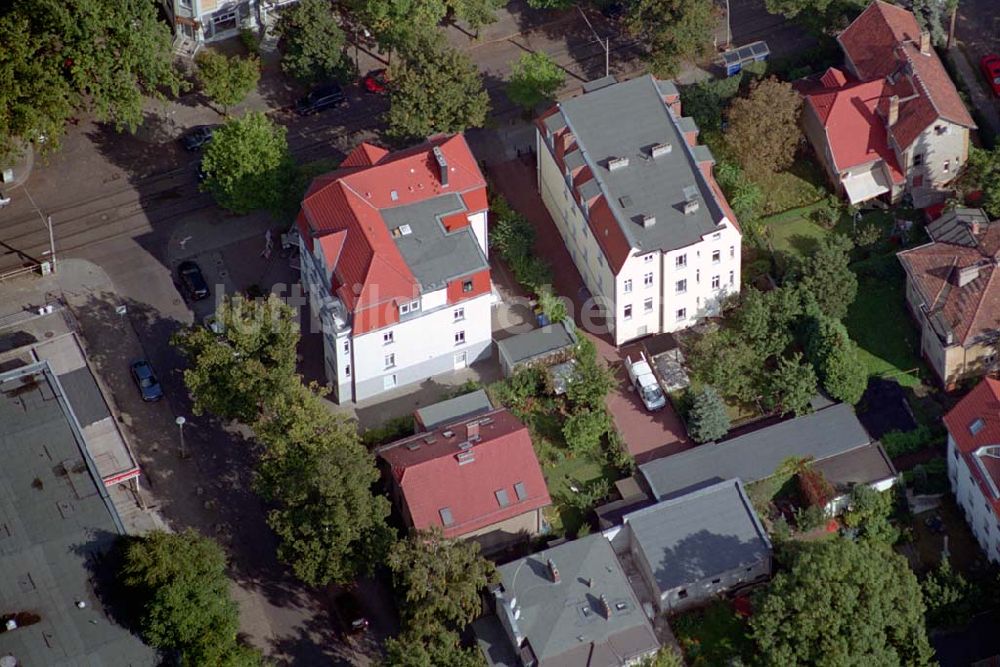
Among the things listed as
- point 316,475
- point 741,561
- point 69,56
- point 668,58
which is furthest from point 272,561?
point 668,58

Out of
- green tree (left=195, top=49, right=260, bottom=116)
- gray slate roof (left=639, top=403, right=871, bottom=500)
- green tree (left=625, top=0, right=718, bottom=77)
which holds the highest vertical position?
green tree (left=195, top=49, right=260, bottom=116)

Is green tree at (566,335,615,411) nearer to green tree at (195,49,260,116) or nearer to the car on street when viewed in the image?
green tree at (195,49,260,116)

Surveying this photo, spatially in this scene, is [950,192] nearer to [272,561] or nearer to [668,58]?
[668,58]

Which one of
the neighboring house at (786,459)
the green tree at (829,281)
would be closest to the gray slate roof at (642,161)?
the green tree at (829,281)

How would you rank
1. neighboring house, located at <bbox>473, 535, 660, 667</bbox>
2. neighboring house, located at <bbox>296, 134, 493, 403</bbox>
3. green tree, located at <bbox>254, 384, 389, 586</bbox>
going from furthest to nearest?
neighboring house, located at <bbox>296, 134, 493, 403</bbox> < green tree, located at <bbox>254, 384, 389, 586</bbox> < neighboring house, located at <bbox>473, 535, 660, 667</bbox>

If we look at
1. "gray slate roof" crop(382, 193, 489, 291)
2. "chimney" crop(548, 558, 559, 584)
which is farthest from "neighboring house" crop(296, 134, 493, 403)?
"chimney" crop(548, 558, 559, 584)

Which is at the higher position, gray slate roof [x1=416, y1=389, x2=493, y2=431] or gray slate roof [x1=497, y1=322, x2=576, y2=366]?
gray slate roof [x1=497, y1=322, x2=576, y2=366]

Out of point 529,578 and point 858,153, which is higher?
point 858,153
